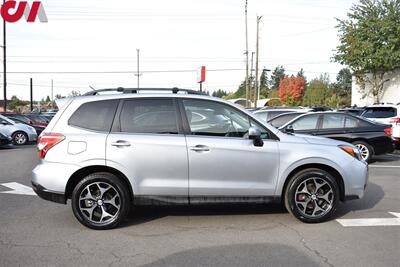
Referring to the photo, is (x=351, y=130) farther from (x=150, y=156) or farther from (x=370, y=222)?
(x=150, y=156)

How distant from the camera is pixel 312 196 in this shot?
18.9ft

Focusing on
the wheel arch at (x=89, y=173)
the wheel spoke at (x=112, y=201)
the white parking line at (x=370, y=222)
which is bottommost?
the white parking line at (x=370, y=222)

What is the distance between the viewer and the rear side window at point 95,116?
5.60 meters

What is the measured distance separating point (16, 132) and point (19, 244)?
14.8 meters

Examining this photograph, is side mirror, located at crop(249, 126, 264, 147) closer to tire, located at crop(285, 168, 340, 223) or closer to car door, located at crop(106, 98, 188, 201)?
tire, located at crop(285, 168, 340, 223)

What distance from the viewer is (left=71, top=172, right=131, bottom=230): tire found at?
5.46 metres

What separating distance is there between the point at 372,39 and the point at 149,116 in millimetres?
33545

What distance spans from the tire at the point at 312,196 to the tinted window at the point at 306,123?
19.7ft

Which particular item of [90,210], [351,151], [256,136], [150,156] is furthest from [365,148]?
[90,210]

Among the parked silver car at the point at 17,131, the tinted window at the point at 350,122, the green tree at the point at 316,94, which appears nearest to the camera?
the tinted window at the point at 350,122

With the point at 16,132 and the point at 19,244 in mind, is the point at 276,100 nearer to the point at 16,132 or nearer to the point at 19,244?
the point at 16,132

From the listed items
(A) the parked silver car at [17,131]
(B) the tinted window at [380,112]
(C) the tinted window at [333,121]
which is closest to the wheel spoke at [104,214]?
(C) the tinted window at [333,121]

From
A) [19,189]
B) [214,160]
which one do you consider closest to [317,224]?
[214,160]

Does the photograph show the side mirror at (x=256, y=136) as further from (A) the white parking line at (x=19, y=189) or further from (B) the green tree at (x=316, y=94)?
(B) the green tree at (x=316, y=94)
